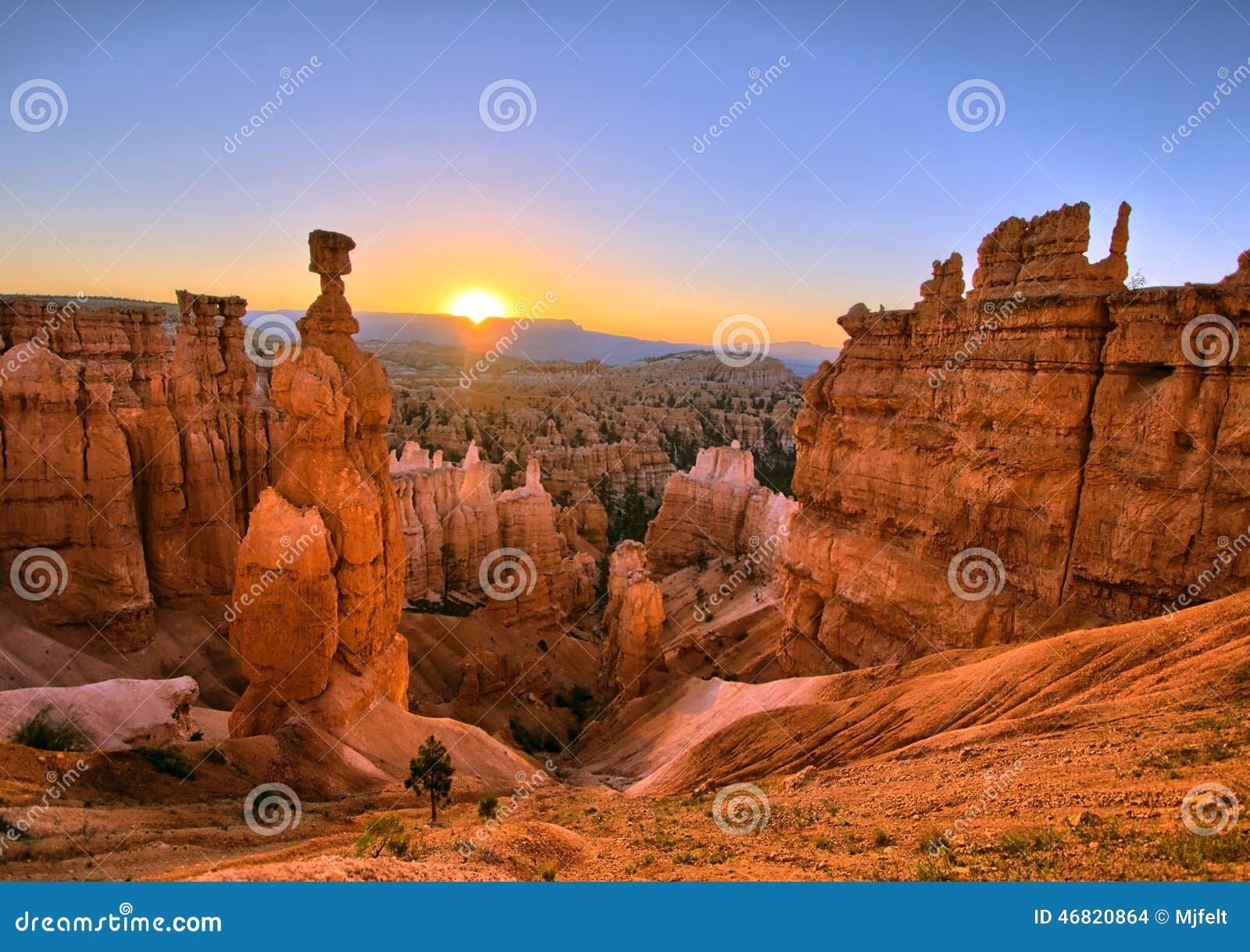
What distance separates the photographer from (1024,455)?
16.2 meters

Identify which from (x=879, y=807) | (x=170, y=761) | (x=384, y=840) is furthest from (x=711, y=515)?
(x=384, y=840)

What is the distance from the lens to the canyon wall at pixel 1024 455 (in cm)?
1361

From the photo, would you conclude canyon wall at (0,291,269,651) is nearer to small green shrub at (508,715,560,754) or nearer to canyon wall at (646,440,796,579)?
small green shrub at (508,715,560,754)

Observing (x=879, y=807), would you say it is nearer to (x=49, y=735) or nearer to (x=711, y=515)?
(x=49, y=735)

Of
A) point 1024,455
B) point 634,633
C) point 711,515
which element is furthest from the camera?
point 711,515

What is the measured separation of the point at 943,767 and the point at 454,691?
20524 millimetres

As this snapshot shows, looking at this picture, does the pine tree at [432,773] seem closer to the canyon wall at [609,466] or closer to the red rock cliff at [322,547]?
the red rock cliff at [322,547]

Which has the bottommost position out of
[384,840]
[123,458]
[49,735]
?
[49,735]

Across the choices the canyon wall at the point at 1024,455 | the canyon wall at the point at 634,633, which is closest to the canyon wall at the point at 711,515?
the canyon wall at the point at 634,633

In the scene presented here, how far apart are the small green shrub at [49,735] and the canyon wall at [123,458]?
32.4 feet

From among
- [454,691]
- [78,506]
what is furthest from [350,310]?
[454,691]

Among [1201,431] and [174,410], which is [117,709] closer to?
[174,410]

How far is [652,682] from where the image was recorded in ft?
87.9

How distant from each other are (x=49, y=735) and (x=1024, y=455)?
19.9 metres
